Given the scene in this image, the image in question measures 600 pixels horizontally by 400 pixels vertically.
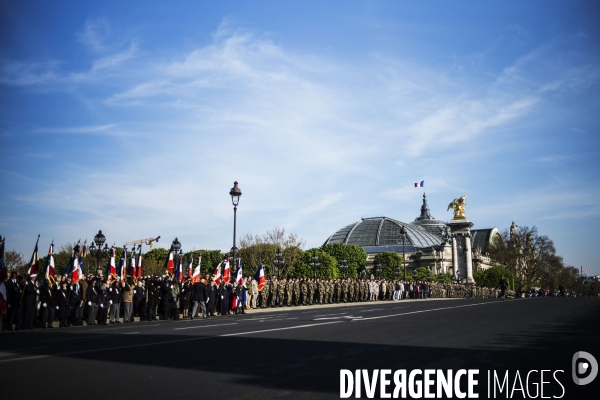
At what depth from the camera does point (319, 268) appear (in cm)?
10231

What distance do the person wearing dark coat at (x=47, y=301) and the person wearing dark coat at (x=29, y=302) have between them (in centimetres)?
50

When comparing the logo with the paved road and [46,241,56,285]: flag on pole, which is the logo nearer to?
the paved road

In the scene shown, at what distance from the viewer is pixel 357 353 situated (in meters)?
11.1

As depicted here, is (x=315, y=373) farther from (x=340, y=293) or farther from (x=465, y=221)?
(x=465, y=221)

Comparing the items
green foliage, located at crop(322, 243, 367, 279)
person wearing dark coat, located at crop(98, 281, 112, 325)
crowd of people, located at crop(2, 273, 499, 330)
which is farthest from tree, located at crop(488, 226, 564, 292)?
person wearing dark coat, located at crop(98, 281, 112, 325)

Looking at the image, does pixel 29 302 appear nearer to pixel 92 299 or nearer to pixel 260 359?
pixel 92 299

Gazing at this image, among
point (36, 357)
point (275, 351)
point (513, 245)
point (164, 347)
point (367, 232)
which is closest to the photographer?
point (36, 357)

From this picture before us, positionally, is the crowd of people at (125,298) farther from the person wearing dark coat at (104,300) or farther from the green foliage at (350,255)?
the green foliage at (350,255)

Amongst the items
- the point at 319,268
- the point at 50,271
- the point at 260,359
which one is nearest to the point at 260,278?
the point at 50,271

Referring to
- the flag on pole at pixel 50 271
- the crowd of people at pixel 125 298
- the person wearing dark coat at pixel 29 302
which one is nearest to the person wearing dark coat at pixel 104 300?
the crowd of people at pixel 125 298

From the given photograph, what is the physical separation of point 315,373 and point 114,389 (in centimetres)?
290

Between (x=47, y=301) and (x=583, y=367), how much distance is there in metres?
19.2

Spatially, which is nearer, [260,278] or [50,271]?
[50,271]

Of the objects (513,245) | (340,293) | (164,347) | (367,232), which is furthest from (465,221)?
(164,347)
